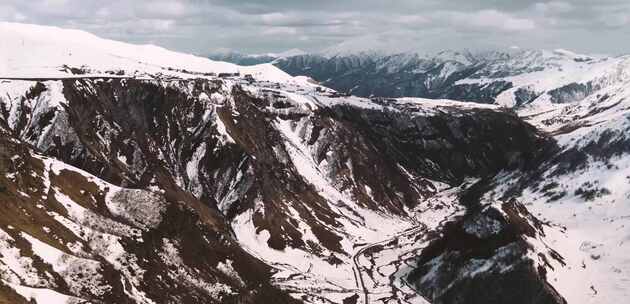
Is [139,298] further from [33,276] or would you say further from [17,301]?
[17,301]

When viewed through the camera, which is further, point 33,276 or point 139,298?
point 139,298

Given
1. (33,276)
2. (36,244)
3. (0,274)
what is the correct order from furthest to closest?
(36,244) < (33,276) < (0,274)

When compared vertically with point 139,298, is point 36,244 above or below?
above

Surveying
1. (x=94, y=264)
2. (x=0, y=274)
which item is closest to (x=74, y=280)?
(x=94, y=264)

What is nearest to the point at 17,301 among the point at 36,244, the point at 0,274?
the point at 0,274

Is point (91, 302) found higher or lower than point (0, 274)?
lower

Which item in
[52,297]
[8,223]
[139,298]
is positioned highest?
[8,223]

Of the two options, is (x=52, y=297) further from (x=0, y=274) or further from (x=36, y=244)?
(x=36, y=244)

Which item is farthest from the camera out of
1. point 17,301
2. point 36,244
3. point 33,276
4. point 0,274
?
point 36,244

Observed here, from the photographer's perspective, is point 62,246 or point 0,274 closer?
point 0,274
